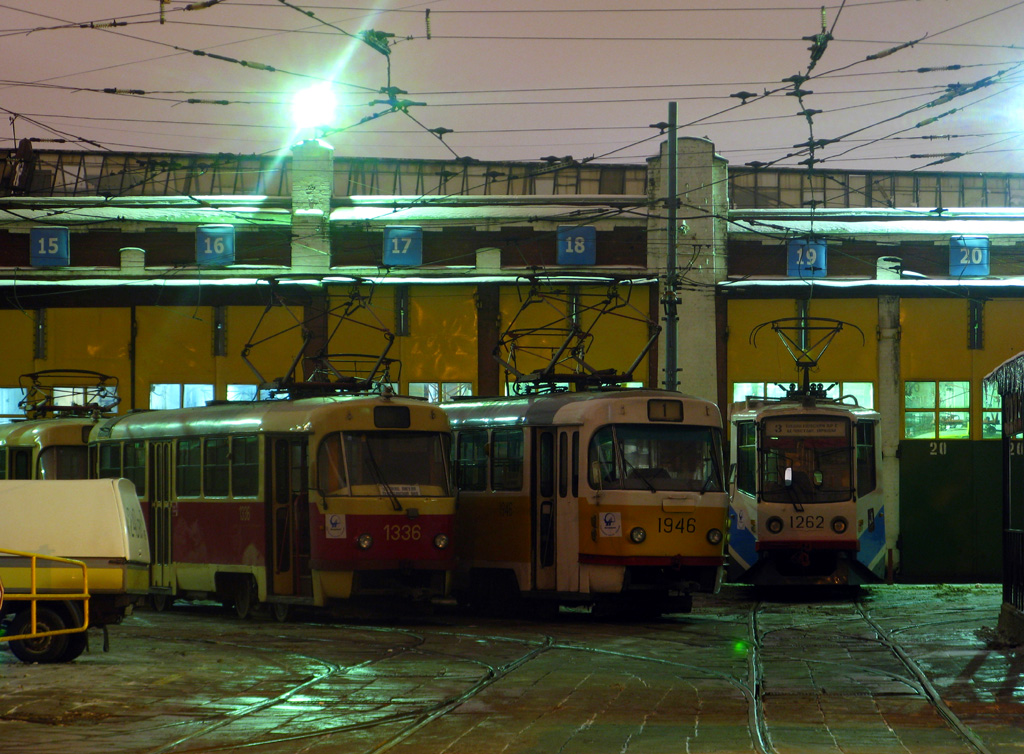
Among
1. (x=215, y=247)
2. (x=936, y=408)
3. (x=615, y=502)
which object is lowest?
(x=615, y=502)

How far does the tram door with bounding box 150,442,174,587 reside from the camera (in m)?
18.5

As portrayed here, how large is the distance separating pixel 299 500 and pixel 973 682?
26.2 feet

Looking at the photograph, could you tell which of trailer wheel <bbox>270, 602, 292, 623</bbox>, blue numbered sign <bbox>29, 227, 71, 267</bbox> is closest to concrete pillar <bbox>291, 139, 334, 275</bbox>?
blue numbered sign <bbox>29, 227, 71, 267</bbox>

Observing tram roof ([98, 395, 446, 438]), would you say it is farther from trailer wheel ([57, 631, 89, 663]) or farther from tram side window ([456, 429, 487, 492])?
trailer wheel ([57, 631, 89, 663])

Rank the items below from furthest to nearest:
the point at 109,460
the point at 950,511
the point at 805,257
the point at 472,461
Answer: the point at 805,257, the point at 950,511, the point at 109,460, the point at 472,461

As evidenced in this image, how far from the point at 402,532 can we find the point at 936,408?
55.2ft

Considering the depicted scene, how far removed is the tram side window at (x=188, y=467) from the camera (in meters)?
18.0

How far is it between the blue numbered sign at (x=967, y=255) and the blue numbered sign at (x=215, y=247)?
1478 cm

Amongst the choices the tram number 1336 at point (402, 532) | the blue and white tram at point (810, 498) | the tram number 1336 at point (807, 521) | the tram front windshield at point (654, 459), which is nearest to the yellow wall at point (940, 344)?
the blue and white tram at point (810, 498)

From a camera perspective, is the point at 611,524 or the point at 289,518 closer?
the point at 611,524

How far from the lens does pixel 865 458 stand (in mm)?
21125

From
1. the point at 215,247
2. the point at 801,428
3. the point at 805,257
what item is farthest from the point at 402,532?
the point at 805,257

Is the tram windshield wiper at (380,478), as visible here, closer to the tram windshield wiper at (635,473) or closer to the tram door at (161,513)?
the tram windshield wiper at (635,473)

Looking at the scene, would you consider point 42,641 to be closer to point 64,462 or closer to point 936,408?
point 64,462
